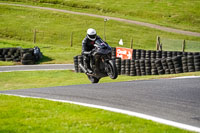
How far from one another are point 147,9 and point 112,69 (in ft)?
145

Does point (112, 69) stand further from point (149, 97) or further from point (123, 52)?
point (123, 52)

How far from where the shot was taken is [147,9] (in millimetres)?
57656

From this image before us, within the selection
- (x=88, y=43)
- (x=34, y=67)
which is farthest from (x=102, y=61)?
(x=34, y=67)

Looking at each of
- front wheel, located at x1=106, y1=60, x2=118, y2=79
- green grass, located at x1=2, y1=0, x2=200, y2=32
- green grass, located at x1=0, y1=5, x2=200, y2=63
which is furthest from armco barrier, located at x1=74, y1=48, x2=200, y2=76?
green grass, located at x1=2, y1=0, x2=200, y2=32

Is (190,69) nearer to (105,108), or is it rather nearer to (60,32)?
(105,108)

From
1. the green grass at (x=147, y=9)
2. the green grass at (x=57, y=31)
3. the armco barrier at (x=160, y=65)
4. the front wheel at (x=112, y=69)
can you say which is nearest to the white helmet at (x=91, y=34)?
the front wheel at (x=112, y=69)

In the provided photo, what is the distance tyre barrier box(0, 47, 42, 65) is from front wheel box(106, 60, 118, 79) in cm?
1423

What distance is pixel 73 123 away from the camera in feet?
24.6

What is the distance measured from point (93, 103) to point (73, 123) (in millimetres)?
2030

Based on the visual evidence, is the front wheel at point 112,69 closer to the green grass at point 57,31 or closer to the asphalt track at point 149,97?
the asphalt track at point 149,97

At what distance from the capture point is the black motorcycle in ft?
47.8

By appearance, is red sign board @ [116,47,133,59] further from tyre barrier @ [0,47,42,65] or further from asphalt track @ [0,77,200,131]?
asphalt track @ [0,77,200,131]

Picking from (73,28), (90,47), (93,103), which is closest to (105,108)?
(93,103)

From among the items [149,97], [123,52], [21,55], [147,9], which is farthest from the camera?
[147,9]
